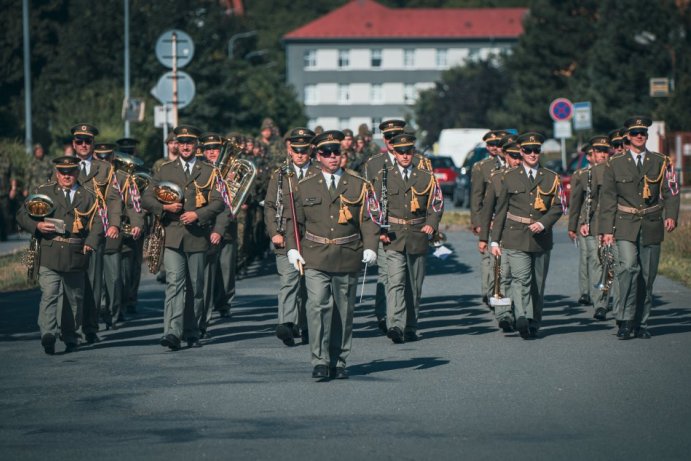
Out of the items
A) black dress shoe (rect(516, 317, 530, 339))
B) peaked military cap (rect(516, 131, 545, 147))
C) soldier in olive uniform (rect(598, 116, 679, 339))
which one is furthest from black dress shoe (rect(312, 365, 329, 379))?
peaked military cap (rect(516, 131, 545, 147))

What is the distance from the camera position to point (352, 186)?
11.0 m

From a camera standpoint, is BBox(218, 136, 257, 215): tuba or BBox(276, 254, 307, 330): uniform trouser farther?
BBox(218, 136, 257, 215): tuba

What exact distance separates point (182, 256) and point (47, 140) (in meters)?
31.5

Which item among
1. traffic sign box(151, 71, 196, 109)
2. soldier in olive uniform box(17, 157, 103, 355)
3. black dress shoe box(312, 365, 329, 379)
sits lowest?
black dress shoe box(312, 365, 329, 379)

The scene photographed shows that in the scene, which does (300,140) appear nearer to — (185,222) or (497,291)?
(185,222)

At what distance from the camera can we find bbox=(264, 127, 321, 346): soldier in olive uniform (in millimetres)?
12867

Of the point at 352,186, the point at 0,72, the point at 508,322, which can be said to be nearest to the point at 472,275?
the point at 508,322

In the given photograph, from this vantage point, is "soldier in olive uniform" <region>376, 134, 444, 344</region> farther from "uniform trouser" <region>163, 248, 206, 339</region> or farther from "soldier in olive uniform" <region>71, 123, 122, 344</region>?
"soldier in olive uniform" <region>71, 123, 122, 344</region>

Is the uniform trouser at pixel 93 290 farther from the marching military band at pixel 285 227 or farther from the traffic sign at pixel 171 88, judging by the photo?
the traffic sign at pixel 171 88

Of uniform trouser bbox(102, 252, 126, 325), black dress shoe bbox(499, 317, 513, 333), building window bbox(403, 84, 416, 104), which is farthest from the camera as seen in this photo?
building window bbox(403, 84, 416, 104)

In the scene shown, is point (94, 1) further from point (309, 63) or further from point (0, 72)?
point (309, 63)

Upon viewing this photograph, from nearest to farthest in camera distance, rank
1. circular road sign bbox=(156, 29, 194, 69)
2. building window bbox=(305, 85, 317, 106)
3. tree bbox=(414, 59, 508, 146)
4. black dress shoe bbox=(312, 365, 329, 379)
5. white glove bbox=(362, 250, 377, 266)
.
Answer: black dress shoe bbox=(312, 365, 329, 379) < white glove bbox=(362, 250, 377, 266) < circular road sign bbox=(156, 29, 194, 69) < tree bbox=(414, 59, 508, 146) < building window bbox=(305, 85, 317, 106)

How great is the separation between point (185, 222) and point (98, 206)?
2.81 feet

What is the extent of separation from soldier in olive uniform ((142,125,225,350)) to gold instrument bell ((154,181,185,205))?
4cm
